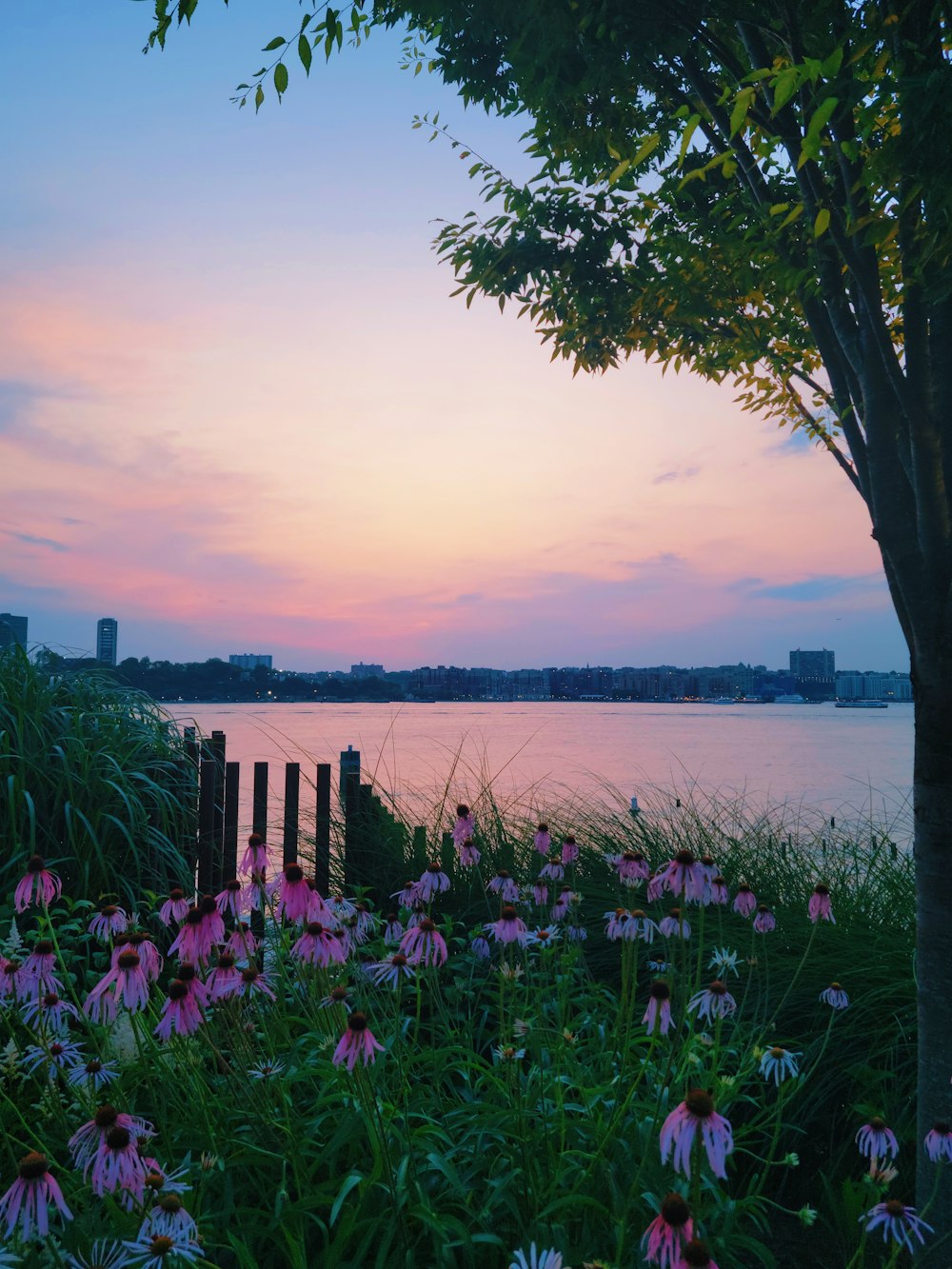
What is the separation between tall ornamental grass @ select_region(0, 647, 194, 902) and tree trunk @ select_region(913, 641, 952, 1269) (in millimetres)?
4028

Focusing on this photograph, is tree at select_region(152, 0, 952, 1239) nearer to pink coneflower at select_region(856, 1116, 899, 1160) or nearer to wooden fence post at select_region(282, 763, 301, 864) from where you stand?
pink coneflower at select_region(856, 1116, 899, 1160)

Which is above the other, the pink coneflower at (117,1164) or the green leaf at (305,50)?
the green leaf at (305,50)

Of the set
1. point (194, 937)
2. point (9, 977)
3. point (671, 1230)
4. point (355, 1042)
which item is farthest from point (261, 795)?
point (671, 1230)

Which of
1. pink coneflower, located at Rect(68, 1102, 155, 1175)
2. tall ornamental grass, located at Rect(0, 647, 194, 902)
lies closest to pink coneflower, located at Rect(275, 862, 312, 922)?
pink coneflower, located at Rect(68, 1102, 155, 1175)

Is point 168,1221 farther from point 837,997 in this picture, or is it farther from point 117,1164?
point 837,997

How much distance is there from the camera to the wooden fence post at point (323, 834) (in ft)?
19.6

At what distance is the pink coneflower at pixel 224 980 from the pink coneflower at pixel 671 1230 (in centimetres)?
111

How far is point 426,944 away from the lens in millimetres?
2178

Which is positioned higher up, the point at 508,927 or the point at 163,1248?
the point at 508,927

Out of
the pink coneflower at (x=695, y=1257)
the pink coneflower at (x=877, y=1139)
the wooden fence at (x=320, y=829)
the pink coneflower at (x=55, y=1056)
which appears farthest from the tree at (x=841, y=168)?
the wooden fence at (x=320, y=829)

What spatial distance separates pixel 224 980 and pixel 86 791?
3489 mm

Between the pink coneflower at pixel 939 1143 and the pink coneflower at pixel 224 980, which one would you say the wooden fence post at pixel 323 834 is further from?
the pink coneflower at pixel 939 1143

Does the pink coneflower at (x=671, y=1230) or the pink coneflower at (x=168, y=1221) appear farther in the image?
the pink coneflower at (x=168, y=1221)

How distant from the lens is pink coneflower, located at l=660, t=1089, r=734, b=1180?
4.14 ft
